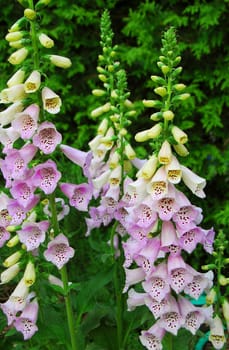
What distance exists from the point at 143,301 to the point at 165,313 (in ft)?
0.39

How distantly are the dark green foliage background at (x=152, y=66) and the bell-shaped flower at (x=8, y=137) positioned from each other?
1.93 meters

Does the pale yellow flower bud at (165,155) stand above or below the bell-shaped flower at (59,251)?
above

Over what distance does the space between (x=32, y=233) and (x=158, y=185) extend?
588 mm

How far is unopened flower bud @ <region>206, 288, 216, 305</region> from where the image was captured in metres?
2.52

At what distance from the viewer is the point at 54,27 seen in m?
5.15

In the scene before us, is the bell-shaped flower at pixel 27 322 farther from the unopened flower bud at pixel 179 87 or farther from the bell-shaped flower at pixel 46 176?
the unopened flower bud at pixel 179 87

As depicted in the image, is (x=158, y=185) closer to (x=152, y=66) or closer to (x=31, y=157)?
(x=31, y=157)

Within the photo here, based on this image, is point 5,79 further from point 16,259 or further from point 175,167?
point 175,167

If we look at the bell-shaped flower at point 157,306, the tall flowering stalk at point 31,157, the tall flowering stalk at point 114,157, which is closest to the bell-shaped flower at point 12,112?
the tall flowering stalk at point 31,157

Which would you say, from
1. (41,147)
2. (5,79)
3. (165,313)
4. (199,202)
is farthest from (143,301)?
(5,79)

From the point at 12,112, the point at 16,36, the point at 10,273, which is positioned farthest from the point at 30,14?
the point at 10,273

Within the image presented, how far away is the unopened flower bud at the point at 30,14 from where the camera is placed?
231cm

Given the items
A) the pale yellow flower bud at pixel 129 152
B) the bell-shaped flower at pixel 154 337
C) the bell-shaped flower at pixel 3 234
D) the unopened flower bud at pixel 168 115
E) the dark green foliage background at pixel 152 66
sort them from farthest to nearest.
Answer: the dark green foliage background at pixel 152 66 < the pale yellow flower bud at pixel 129 152 < the bell-shaped flower at pixel 3 234 < the bell-shaped flower at pixel 154 337 < the unopened flower bud at pixel 168 115

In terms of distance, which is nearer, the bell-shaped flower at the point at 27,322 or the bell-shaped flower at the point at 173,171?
the bell-shaped flower at the point at 173,171
